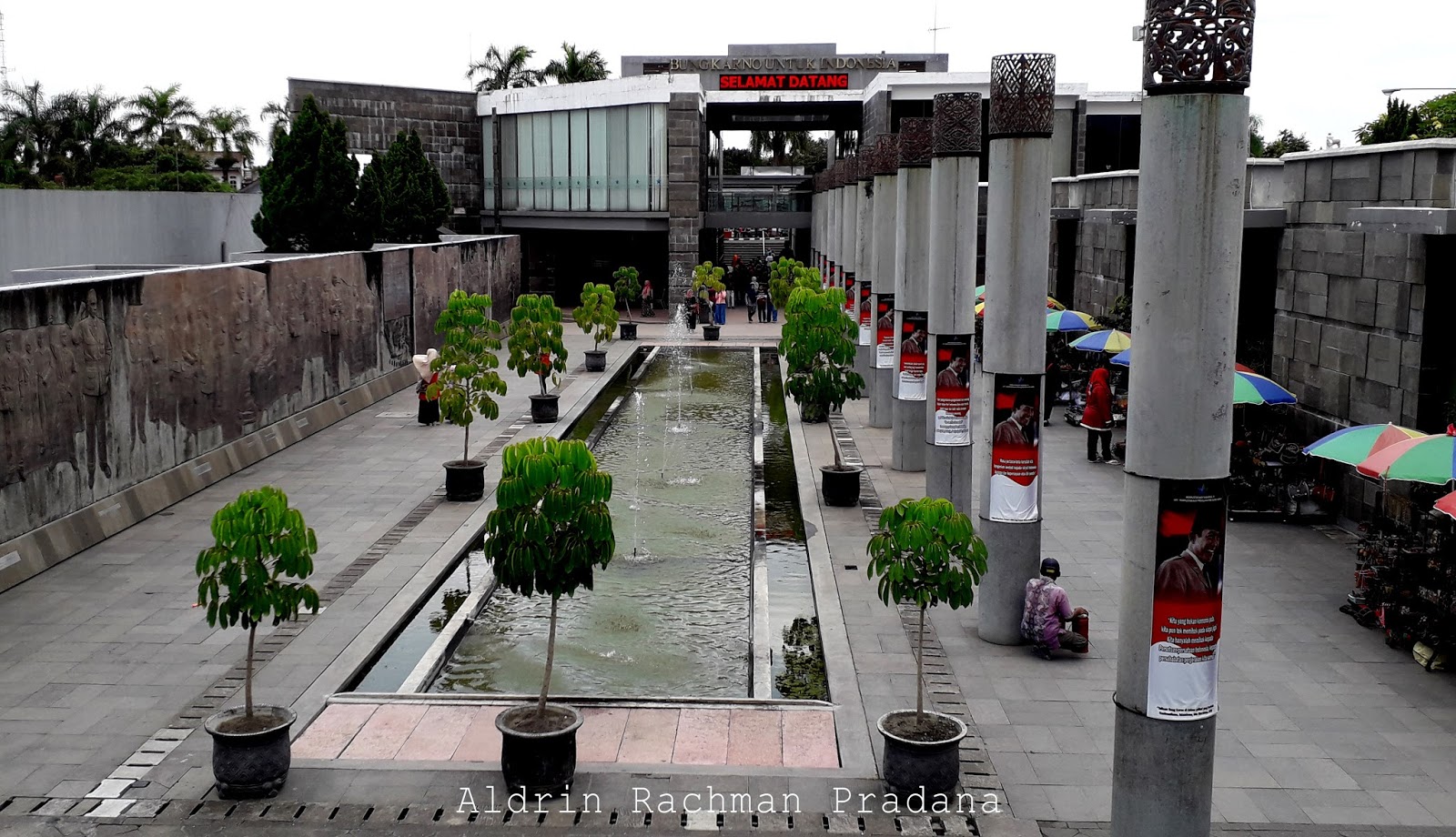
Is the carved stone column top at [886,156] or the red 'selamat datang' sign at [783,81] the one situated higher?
the red 'selamat datang' sign at [783,81]

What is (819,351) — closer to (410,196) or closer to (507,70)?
(410,196)

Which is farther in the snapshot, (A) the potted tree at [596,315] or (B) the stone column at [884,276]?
(A) the potted tree at [596,315]

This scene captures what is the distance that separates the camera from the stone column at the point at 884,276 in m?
23.5

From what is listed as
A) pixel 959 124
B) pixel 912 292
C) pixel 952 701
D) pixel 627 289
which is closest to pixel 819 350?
pixel 912 292

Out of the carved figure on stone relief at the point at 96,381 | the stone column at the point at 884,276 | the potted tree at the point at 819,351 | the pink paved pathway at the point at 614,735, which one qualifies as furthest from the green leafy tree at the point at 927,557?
the stone column at the point at 884,276

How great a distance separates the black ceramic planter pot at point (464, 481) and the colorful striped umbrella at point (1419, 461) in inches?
453

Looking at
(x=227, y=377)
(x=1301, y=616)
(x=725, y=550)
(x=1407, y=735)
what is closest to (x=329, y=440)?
(x=227, y=377)

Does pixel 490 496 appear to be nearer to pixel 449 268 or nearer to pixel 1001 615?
pixel 1001 615

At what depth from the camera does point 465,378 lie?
19.5 metres

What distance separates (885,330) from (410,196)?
22.7 m

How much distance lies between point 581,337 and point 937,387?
27.9 m

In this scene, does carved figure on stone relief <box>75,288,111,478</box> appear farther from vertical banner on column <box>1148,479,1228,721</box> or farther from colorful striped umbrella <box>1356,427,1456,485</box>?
colorful striped umbrella <box>1356,427,1456,485</box>

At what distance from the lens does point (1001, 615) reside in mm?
12625

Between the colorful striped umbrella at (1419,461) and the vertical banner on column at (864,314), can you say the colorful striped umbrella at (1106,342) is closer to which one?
the vertical banner on column at (864,314)
